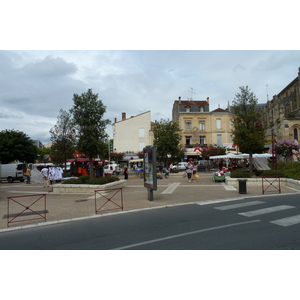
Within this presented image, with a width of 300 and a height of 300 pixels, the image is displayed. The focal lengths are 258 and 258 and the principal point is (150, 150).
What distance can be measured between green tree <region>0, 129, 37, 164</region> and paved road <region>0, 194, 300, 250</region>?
33397 mm

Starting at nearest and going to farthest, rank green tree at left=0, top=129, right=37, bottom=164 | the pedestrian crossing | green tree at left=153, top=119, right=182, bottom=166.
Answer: the pedestrian crossing, green tree at left=153, top=119, right=182, bottom=166, green tree at left=0, top=129, right=37, bottom=164

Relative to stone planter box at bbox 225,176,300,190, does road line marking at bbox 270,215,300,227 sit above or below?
below

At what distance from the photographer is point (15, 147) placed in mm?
37375

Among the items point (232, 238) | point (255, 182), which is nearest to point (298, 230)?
point (232, 238)

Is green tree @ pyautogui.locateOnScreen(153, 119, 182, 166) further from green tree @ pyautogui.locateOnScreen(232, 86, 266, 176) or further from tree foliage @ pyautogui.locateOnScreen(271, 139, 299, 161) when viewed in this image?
green tree @ pyautogui.locateOnScreen(232, 86, 266, 176)

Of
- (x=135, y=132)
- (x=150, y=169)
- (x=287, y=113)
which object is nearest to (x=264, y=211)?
(x=150, y=169)

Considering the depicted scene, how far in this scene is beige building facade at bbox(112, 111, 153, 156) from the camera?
156ft

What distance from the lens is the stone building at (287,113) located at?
4409 centimetres

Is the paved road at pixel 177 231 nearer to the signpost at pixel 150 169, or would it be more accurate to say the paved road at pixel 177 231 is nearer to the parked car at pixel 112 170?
the signpost at pixel 150 169

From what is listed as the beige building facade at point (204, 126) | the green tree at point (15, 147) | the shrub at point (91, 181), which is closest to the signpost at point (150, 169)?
the shrub at point (91, 181)

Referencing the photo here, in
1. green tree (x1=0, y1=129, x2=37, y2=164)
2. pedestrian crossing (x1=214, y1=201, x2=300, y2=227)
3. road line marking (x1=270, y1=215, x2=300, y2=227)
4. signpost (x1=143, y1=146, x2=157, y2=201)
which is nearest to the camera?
road line marking (x1=270, y1=215, x2=300, y2=227)

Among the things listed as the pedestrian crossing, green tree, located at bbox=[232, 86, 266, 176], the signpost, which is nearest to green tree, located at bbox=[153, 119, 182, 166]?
green tree, located at bbox=[232, 86, 266, 176]

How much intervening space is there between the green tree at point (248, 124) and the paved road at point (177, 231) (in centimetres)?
818

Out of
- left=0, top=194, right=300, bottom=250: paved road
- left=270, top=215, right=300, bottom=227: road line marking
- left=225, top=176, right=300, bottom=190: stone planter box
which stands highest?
left=225, top=176, right=300, bottom=190: stone planter box
